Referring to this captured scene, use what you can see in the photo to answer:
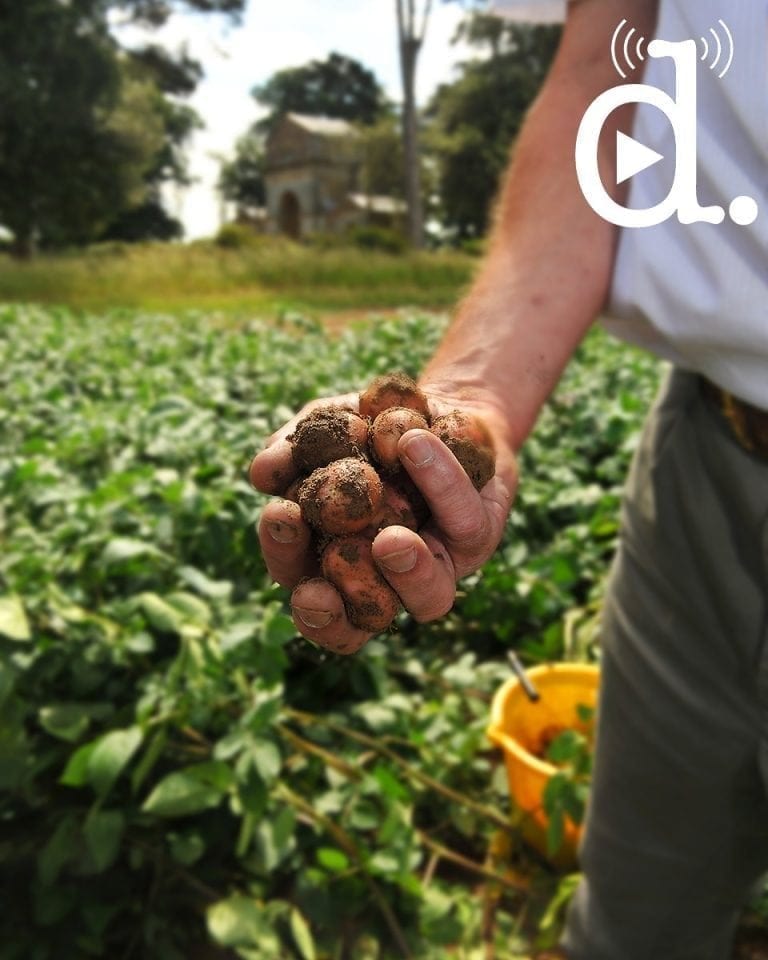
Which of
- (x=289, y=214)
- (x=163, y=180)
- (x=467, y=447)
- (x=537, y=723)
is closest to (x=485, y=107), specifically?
(x=289, y=214)

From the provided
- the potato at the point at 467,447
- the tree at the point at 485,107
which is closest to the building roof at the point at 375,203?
the tree at the point at 485,107

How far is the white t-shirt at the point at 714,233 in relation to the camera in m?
0.67

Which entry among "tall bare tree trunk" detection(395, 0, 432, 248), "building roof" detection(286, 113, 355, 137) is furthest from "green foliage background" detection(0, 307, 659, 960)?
"building roof" detection(286, 113, 355, 137)

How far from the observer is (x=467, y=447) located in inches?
16.9

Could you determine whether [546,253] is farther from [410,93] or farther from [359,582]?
[410,93]

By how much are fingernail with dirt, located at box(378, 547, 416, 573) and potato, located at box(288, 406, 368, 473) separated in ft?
0.18

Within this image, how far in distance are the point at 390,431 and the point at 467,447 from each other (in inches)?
1.9

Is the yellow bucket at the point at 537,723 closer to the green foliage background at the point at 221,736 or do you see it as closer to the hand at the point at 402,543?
the green foliage background at the point at 221,736

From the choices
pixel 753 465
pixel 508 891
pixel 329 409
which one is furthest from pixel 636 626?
pixel 329 409

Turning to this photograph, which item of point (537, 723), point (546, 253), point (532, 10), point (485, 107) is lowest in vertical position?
point (537, 723)

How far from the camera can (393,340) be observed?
148 inches

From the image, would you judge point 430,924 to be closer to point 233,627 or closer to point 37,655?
point 233,627

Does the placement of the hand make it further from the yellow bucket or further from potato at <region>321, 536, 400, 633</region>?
the yellow bucket

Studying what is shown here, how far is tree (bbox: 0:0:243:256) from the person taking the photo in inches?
569
